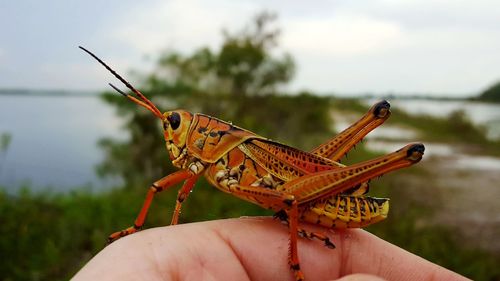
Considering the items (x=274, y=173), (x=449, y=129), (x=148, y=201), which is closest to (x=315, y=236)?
(x=274, y=173)

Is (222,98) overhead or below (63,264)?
overhead

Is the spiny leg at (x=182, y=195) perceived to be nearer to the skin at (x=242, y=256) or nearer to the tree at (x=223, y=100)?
the skin at (x=242, y=256)

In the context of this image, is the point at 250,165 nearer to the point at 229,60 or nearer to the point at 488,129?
the point at 229,60

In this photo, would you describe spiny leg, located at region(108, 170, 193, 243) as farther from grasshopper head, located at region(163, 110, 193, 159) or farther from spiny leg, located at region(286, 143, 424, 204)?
spiny leg, located at region(286, 143, 424, 204)

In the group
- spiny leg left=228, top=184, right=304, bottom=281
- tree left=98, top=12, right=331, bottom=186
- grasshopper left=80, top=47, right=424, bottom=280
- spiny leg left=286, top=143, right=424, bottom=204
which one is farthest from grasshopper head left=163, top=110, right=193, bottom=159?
tree left=98, top=12, right=331, bottom=186

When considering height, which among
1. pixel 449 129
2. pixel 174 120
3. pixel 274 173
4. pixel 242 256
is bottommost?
pixel 242 256

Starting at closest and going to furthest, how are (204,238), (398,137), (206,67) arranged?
(204,238)
(206,67)
(398,137)

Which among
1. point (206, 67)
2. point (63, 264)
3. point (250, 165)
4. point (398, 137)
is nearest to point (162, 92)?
point (206, 67)

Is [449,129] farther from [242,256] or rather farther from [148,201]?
[148,201]
